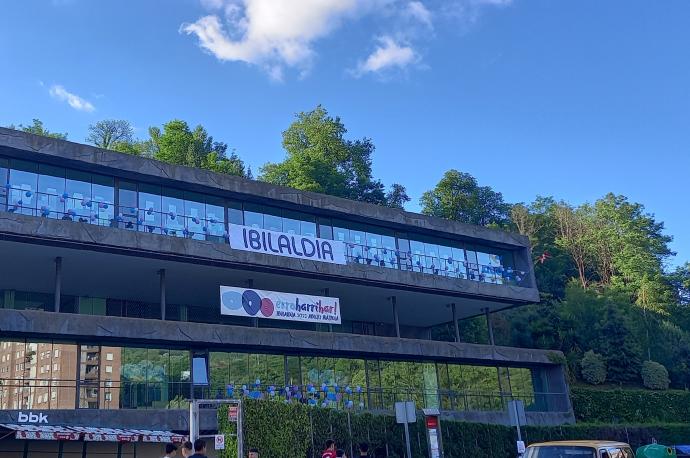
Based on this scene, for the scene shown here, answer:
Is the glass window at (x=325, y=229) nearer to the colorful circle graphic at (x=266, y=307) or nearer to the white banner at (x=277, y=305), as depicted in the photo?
the white banner at (x=277, y=305)

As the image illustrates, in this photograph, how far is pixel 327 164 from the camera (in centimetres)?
6731

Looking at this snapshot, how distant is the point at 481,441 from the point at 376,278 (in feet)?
37.4

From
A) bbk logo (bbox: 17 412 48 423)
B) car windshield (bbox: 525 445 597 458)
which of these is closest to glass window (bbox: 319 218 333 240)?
bbk logo (bbox: 17 412 48 423)

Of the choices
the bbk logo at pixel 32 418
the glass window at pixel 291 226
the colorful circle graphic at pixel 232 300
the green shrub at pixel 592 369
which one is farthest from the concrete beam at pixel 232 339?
the green shrub at pixel 592 369

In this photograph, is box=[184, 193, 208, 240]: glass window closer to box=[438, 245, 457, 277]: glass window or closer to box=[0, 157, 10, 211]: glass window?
box=[0, 157, 10, 211]: glass window

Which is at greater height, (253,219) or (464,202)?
(464,202)

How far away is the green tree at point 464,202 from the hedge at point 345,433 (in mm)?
41687

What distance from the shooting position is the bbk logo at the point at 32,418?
953 inches

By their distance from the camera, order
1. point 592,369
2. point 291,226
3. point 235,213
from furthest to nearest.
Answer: point 592,369 < point 291,226 < point 235,213

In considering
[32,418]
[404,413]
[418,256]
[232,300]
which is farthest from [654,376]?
[32,418]

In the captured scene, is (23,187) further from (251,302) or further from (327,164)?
(327,164)

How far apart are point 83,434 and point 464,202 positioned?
188 feet

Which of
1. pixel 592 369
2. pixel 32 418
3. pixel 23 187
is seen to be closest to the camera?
pixel 32 418

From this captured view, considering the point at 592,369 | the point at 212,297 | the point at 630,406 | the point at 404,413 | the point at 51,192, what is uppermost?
the point at 51,192
